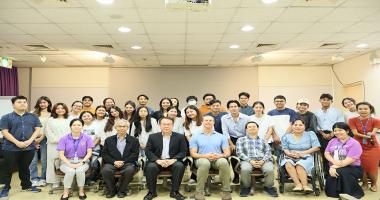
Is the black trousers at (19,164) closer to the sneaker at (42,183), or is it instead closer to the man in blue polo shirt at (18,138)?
the man in blue polo shirt at (18,138)

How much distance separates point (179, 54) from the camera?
7938 millimetres

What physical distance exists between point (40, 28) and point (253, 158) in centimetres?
432

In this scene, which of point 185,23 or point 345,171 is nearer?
point 345,171

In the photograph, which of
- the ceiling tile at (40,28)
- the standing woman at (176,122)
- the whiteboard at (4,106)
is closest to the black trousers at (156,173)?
the standing woman at (176,122)

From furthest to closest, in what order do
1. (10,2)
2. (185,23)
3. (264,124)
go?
(185,23) < (264,124) < (10,2)

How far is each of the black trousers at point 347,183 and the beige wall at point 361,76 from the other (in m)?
4.32

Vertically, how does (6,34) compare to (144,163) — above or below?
above

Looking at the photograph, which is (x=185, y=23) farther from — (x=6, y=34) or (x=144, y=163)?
(x=6, y=34)

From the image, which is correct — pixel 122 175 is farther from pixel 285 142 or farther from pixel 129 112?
pixel 285 142

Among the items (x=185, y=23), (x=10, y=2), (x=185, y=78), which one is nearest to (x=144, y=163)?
(x=185, y=23)

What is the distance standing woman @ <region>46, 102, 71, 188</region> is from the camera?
4464mm

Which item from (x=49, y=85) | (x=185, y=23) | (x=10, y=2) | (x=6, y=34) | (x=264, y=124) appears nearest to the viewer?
(x=10, y=2)

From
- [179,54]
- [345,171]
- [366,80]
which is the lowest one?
[345,171]

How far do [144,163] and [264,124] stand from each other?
1.95 metres
